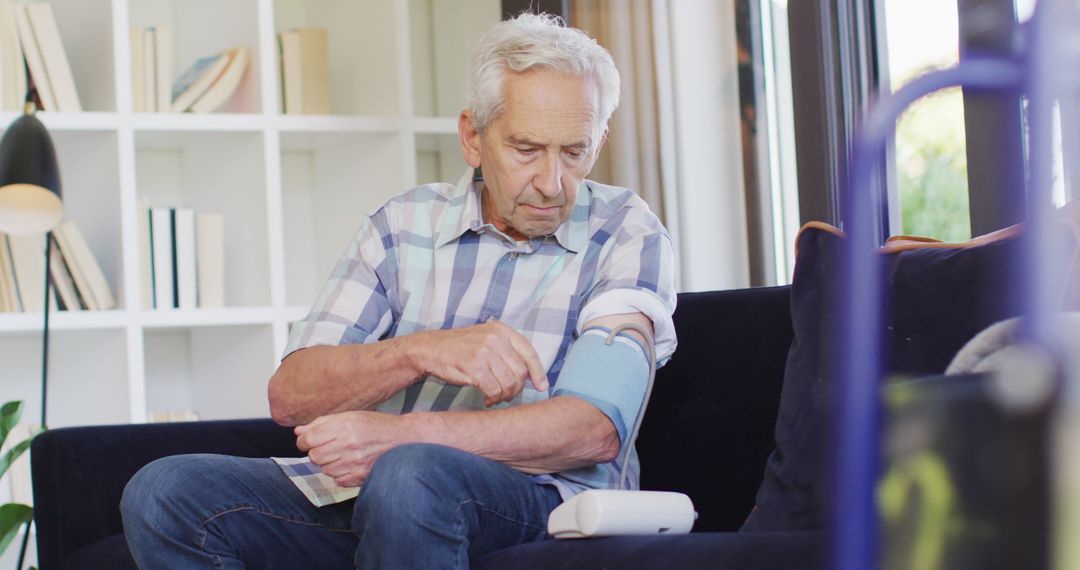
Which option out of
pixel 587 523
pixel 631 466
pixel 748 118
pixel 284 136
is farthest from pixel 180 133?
pixel 587 523

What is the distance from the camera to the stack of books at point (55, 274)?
2799 mm

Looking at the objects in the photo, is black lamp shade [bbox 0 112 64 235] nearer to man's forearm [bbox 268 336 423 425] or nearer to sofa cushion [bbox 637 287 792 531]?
man's forearm [bbox 268 336 423 425]

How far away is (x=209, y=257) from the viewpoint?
115 inches

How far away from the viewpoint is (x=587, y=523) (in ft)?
3.93

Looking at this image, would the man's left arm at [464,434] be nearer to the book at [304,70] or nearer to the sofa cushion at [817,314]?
the sofa cushion at [817,314]

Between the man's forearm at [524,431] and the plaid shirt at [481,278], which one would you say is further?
the plaid shirt at [481,278]

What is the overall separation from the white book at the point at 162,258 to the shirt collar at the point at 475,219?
51.8 inches

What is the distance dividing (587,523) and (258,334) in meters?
1.89

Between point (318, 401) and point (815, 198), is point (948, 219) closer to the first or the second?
point (815, 198)

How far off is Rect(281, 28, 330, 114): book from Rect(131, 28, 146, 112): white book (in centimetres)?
34

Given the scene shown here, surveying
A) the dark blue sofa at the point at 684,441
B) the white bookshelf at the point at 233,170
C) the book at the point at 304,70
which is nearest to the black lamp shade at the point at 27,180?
the white bookshelf at the point at 233,170

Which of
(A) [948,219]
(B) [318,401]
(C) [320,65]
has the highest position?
(C) [320,65]

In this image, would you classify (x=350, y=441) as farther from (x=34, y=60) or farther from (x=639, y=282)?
(x=34, y=60)

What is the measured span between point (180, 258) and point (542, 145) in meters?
1.51
